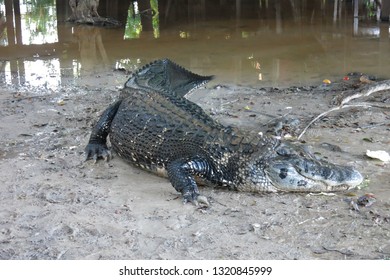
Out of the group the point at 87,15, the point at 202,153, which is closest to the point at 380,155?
the point at 202,153

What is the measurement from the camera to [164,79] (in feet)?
20.8

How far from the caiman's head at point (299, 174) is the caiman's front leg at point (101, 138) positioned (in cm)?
160

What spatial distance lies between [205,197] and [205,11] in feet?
42.6

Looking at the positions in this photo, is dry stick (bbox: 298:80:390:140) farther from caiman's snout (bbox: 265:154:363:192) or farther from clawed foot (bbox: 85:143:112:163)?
clawed foot (bbox: 85:143:112:163)

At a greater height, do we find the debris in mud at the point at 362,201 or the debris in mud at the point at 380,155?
the debris in mud at the point at 380,155

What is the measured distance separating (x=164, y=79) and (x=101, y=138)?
120 cm

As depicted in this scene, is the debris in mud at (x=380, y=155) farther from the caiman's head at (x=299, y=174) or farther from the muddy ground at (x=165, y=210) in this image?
the caiman's head at (x=299, y=174)

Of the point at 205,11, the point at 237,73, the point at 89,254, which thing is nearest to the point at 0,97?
the point at 237,73

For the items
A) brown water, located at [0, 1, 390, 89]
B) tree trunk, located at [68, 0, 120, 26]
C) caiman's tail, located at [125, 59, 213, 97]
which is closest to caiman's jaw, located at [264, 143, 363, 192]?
caiman's tail, located at [125, 59, 213, 97]

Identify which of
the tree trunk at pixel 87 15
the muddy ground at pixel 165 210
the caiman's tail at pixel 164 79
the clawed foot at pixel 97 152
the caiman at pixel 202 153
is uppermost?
the tree trunk at pixel 87 15

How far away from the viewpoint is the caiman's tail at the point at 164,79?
19.2ft

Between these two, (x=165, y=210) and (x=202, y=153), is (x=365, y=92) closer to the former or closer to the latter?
(x=202, y=153)

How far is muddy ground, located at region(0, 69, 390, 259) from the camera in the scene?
11.6 ft

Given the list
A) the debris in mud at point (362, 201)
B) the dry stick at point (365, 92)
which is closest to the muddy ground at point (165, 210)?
the debris in mud at point (362, 201)
